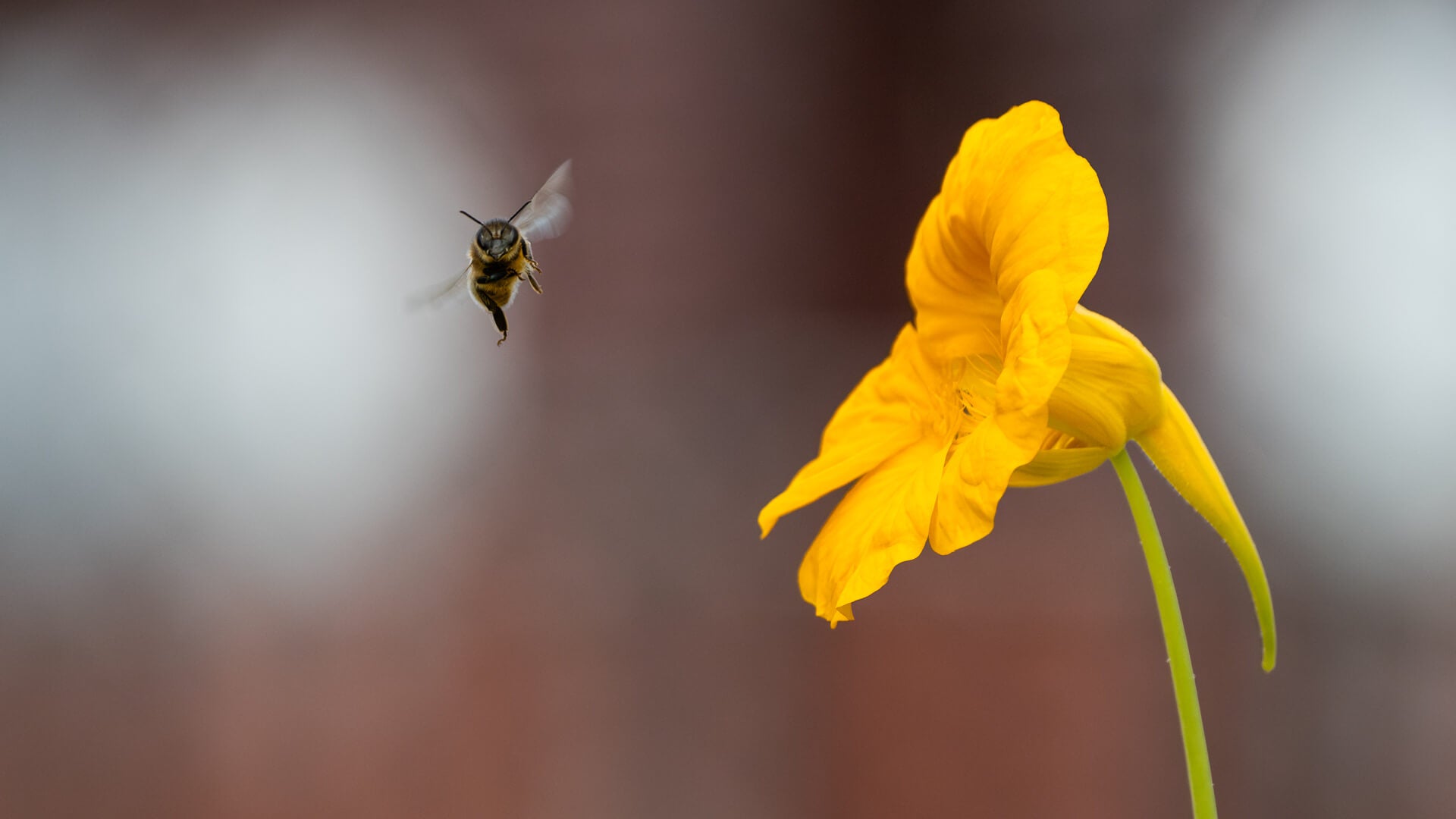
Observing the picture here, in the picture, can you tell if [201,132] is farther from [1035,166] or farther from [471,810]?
[1035,166]

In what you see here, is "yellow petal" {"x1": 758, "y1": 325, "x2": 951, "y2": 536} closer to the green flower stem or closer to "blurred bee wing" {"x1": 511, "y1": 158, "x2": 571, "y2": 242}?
the green flower stem

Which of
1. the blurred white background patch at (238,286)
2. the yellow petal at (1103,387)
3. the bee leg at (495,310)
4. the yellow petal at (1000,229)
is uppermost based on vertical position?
the blurred white background patch at (238,286)

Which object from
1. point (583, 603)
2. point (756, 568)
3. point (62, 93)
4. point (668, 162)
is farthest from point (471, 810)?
point (62, 93)

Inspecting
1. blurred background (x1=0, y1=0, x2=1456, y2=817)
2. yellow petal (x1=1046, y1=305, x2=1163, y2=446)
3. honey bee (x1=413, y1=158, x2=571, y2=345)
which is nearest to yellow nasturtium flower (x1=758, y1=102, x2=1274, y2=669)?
yellow petal (x1=1046, y1=305, x2=1163, y2=446)

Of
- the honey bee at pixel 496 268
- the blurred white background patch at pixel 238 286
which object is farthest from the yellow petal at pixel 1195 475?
the blurred white background patch at pixel 238 286

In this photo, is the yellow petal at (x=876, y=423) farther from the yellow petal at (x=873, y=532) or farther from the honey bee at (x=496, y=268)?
the honey bee at (x=496, y=268)

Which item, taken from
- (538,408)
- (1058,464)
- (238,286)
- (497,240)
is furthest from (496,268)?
(238,286)

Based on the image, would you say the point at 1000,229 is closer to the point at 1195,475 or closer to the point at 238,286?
the point at 1195,475
